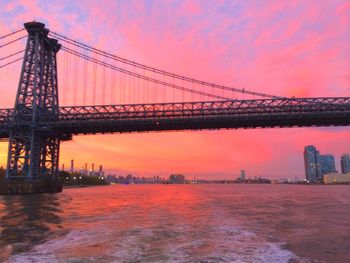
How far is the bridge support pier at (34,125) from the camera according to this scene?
220 feet

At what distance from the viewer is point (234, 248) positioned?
1577cm

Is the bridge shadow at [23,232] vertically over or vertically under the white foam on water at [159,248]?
over

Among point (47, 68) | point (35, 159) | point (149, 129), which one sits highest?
point (47, 68)

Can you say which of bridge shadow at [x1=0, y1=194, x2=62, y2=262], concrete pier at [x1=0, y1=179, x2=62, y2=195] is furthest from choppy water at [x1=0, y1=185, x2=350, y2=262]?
concrete pier at [x1=0, y1=179, x2=62, y2=195]

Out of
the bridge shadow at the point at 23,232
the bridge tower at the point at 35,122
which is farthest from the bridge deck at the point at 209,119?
the bridge shadow at the point at 23,232

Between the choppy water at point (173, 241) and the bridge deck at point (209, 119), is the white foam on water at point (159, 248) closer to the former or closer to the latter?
the choppy water at point (173, 241)

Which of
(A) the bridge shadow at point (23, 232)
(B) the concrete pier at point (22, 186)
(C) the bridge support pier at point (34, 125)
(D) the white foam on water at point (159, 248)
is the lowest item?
(D) the white foam on water at point (159, 248)

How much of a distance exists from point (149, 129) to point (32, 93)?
82.0 feet

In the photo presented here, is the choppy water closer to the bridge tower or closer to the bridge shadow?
the bridge shadow

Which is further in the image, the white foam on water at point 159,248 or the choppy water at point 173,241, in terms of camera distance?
the choppy water at point 173,241

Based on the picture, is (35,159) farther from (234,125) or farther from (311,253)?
(311,253)

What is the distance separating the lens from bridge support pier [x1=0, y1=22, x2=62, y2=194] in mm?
66906

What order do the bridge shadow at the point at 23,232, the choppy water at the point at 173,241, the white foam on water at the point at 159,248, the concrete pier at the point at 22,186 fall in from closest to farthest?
the white foam on water at the point at 159,248 → the choppy water at the point at 173,241 → the bridge shadow at the point at 23,232 → the concrete pier at the point at 22,186

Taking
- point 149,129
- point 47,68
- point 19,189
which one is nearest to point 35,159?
point 19,189
